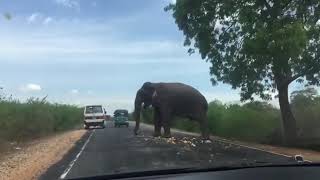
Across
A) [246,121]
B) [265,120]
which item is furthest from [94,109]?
[265,120]

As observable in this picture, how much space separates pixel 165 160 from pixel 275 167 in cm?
1600

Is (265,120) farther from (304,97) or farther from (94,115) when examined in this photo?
(94,115)

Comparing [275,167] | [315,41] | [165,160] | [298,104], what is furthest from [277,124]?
[275,167]

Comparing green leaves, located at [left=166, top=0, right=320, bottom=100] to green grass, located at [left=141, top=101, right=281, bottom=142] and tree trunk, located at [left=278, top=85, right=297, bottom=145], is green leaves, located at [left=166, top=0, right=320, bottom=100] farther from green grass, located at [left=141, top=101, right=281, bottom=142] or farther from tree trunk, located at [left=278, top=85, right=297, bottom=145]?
green grass, located at [left=141, top=101, right=281, bottom=142]

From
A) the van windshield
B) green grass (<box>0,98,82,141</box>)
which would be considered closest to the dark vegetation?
green grass (<box>0,98,82,141</box>)

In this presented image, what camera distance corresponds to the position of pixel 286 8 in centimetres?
3052

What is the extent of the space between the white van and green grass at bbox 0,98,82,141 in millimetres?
3373

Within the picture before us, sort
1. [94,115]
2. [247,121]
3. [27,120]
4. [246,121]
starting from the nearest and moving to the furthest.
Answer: [247,121], [246,121], [27,120], [94,115]

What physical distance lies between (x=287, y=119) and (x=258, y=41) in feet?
21.2

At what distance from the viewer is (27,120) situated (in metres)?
52.4

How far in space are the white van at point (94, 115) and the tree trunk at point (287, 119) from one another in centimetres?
3291

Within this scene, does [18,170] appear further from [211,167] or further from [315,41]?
[211,167]

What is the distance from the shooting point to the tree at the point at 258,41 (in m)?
28.5

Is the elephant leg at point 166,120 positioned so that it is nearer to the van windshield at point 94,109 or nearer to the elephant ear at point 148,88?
the elephant ear at point 148,88
